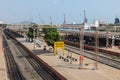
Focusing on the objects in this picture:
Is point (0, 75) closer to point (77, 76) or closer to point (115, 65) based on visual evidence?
point (77, 76)

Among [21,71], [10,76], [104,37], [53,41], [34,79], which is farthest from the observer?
[104,37]

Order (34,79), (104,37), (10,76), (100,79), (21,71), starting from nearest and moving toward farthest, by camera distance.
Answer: (100,79) → (34,79) → (10,76) → (21,71) → (104,37)

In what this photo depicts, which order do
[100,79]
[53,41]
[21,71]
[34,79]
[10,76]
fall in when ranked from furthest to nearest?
[53,41] < [21,71] < [10,76] < [34,79] < [100,79]

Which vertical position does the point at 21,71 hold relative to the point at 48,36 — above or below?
below

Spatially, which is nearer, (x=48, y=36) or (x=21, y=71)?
(x=21, y=71)

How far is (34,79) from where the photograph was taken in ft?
143

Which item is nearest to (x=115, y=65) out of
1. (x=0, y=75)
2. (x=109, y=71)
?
(x=109, y=71)

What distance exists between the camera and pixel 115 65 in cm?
5319

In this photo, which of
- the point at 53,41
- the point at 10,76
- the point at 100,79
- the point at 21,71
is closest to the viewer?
the point at 100,79

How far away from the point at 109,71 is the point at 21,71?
13.6m

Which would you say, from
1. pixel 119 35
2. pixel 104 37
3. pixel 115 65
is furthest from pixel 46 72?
pixel 119 35

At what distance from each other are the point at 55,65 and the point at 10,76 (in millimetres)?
7978

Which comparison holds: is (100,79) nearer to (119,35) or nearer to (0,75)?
(0,75)

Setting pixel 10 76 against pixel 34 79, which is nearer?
pixel 34 79
